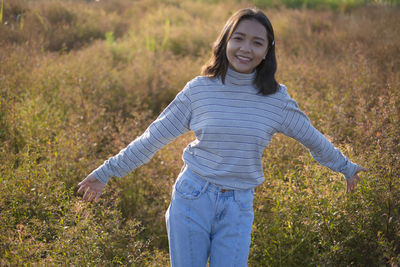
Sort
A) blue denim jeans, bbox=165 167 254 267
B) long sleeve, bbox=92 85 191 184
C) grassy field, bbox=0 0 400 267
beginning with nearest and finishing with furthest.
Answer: blue denim jeans, bbox=165 167 254 267
long sleeve, bbox=92 85 191 184
grassy field, bbox=0 0 400 267

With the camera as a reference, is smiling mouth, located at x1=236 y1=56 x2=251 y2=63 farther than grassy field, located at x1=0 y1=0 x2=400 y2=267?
No

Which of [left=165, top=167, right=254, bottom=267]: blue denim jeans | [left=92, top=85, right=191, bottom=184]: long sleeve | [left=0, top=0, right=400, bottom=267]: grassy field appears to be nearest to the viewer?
[left=165, top=167, right=254, bottom=267]: blue denim jeans

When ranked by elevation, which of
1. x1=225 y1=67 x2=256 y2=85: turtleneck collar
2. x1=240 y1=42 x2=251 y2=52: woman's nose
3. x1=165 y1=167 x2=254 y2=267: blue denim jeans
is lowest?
x1=165 y1=167 x2=254 y2=267: blue denim jeans

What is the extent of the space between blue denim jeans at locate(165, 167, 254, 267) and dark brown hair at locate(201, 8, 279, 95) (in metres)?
0.53

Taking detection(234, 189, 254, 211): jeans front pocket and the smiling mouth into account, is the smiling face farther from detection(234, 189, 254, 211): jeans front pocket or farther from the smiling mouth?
detection(234, 189, 254, 211): jeans front pocket

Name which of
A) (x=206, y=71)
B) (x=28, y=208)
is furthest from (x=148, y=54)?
(x=206, y=71)

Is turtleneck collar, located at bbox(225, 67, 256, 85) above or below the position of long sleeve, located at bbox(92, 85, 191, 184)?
above

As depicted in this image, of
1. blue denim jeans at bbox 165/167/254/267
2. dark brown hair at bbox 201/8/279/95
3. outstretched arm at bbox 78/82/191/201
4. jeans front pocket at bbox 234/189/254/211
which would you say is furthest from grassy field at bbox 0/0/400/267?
dark brown hair at bbox 201/8/279/95

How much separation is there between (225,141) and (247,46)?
479mm

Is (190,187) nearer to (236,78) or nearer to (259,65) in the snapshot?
(236,78)

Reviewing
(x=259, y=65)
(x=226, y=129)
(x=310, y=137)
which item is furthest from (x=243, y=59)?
(x=310, y=137)

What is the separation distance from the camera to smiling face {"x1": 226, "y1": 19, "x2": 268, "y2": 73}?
6.12 feet

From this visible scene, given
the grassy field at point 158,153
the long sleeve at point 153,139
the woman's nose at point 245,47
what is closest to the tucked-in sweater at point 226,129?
the long sleeve at point 153,139

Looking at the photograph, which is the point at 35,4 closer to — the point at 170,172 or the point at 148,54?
the point at 148,54
